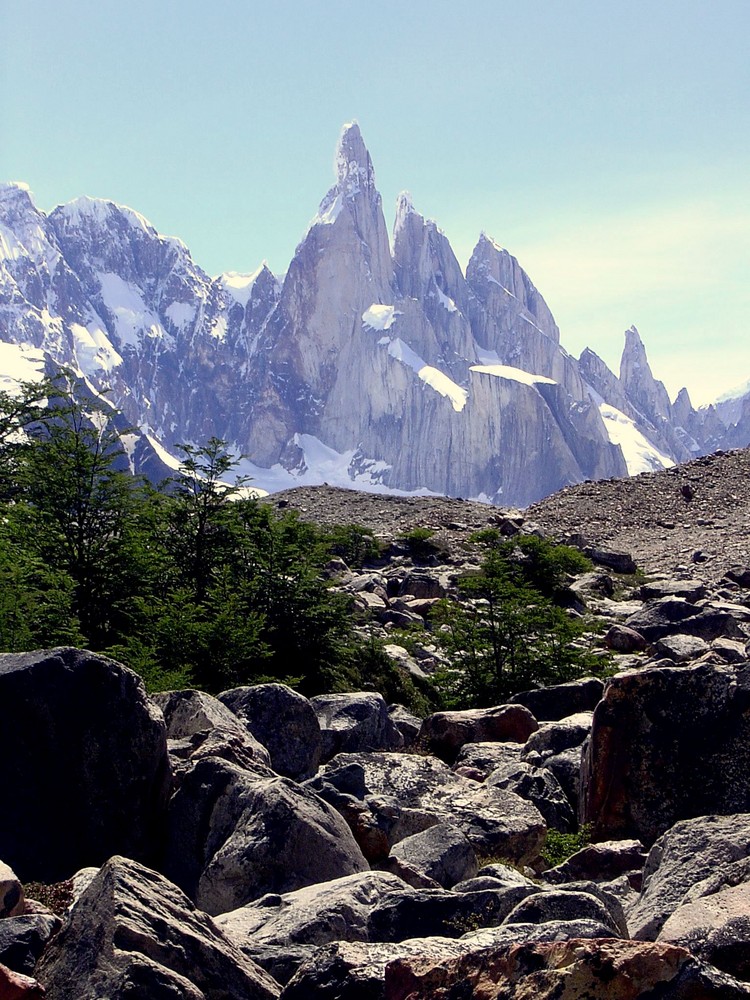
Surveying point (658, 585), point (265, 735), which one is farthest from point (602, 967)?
point (658, 585)

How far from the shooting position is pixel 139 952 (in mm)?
4629

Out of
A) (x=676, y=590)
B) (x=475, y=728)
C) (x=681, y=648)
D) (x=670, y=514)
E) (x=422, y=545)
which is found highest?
(x=670, y=514)

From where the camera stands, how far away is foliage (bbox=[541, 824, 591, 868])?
28.4ft

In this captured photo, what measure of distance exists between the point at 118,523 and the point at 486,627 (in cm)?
615

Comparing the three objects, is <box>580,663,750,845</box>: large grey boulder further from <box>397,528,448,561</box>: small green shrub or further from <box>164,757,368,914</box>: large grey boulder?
<box>397,528,448,561</box>: small green shrub

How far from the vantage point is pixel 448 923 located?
556 centimetres

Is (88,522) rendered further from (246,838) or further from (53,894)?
(53,894)

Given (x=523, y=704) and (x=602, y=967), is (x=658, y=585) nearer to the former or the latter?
(x=523, y=704)

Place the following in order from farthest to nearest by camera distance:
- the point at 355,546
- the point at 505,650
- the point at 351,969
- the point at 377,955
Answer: the point at 355,546
the point at 505,650
the point at 377,955
the point at 351,969

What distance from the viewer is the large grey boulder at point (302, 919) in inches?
209

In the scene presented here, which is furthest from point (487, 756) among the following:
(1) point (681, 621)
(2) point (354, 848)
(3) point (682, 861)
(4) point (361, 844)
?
(1) point (681, 621)

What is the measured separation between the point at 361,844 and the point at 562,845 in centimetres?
173

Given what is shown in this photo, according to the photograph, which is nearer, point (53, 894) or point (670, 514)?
point (53, 894)

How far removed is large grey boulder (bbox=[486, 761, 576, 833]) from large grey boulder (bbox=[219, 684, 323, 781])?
1.71 m
